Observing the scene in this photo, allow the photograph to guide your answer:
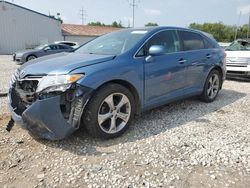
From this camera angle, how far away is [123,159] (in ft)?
10.2

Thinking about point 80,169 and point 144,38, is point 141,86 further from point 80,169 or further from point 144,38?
point 80,169

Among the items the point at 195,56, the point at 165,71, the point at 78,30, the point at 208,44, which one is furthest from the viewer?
the point at 78,30

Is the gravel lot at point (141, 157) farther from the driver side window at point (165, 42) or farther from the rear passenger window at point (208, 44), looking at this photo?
the rear passenger window at point (208, 44)

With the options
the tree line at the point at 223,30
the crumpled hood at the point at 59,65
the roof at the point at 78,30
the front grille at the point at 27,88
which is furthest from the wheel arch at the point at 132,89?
the tree line at the point at 223,30

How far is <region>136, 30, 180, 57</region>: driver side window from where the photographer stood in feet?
13.2

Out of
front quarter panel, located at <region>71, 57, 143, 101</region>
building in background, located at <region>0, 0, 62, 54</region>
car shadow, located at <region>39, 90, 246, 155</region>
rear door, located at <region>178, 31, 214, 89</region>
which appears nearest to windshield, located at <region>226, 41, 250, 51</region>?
car shadow, located at <region>39, 90, 246, 155</region>

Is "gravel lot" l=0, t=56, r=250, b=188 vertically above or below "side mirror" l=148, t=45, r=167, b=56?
below

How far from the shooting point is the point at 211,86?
18.7 ft

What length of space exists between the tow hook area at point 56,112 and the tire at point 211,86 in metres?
3.15

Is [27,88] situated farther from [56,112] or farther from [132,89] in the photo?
[132,89]

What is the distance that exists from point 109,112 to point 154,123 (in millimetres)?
1030

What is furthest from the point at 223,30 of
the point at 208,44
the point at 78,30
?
the point at 208,44

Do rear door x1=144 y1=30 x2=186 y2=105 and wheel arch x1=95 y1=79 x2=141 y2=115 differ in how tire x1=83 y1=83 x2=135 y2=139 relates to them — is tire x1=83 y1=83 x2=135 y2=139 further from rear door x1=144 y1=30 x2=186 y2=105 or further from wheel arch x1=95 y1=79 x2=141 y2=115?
rear door x1=144 y1=30 x2=186 y2=105

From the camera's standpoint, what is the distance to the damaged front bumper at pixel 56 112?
307 centimetres
